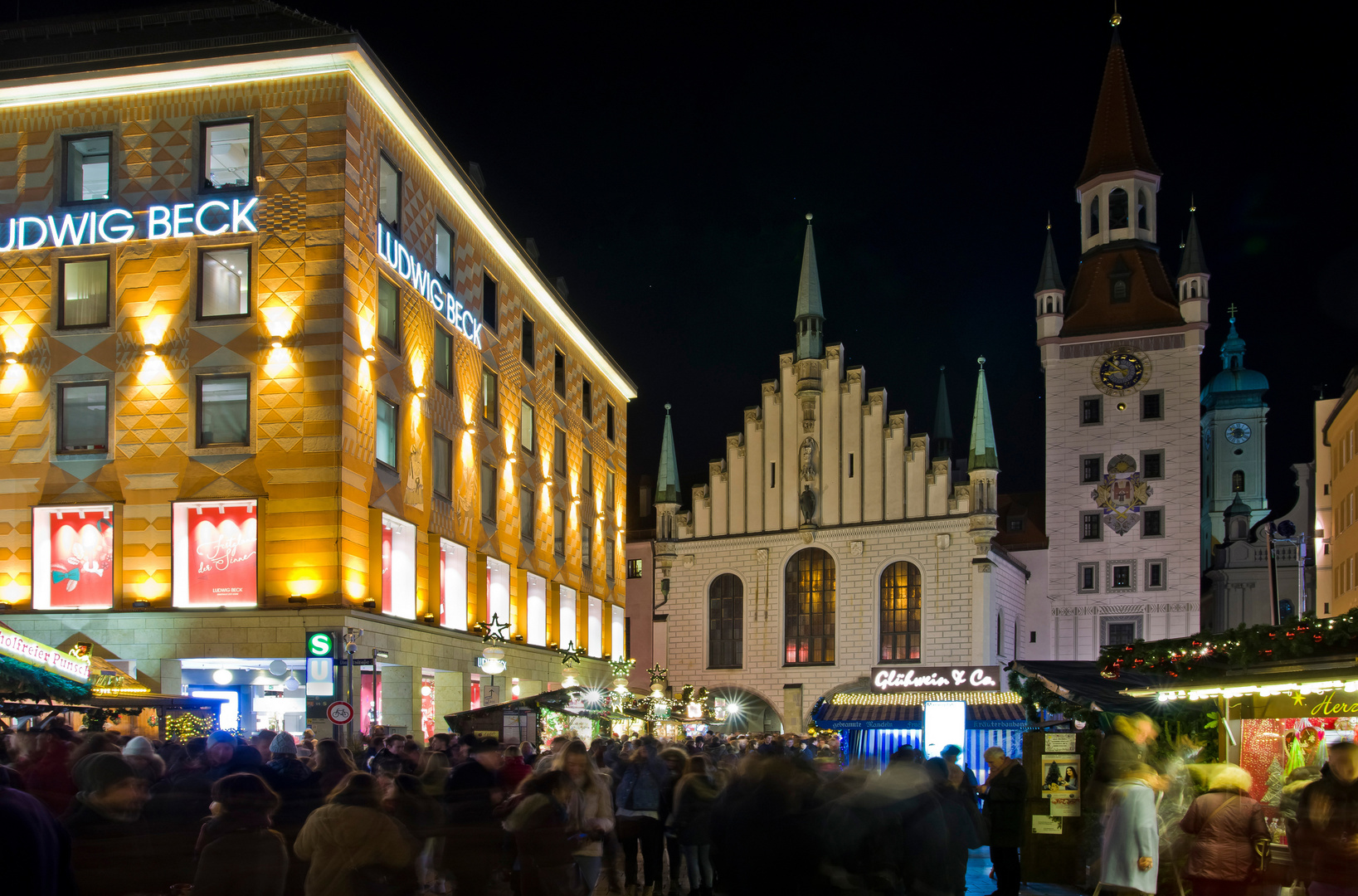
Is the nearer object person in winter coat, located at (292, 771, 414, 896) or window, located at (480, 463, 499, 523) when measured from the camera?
person in winter coat, located at (292, 771, 414, 896)

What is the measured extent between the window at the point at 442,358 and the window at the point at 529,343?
629cm

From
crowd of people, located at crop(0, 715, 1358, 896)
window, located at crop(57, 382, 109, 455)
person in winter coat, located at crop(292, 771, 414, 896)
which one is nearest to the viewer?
crowd of people, located at crop(0, 715, 1358, 896)

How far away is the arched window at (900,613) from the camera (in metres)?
49.6

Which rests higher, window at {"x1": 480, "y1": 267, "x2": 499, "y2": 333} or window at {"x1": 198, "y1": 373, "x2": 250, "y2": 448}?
window at {"x1": 480, "y1": 267, "x2": 499, "y2": 333}

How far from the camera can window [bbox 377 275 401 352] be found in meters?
27.3

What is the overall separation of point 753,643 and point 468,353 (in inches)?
919

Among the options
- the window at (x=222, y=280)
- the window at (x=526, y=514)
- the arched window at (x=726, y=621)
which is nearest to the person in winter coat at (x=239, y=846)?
the window at (x=222, y=280)

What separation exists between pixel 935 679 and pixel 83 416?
16967 millimetres

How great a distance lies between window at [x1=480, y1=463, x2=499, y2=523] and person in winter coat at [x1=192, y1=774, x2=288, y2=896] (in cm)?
2731

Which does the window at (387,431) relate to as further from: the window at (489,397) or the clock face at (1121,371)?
the clock face at (1121,371)

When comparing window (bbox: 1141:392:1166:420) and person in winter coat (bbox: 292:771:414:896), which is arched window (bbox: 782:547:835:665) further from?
person in winter coat (bbox: 292:771:414:896)

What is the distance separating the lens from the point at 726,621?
53312 millimetres

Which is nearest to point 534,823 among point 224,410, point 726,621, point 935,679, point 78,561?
point 935,679

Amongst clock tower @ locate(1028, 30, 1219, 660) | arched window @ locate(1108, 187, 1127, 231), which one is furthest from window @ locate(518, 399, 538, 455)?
arched window @ locate(1108, 187, 1127, 231)
